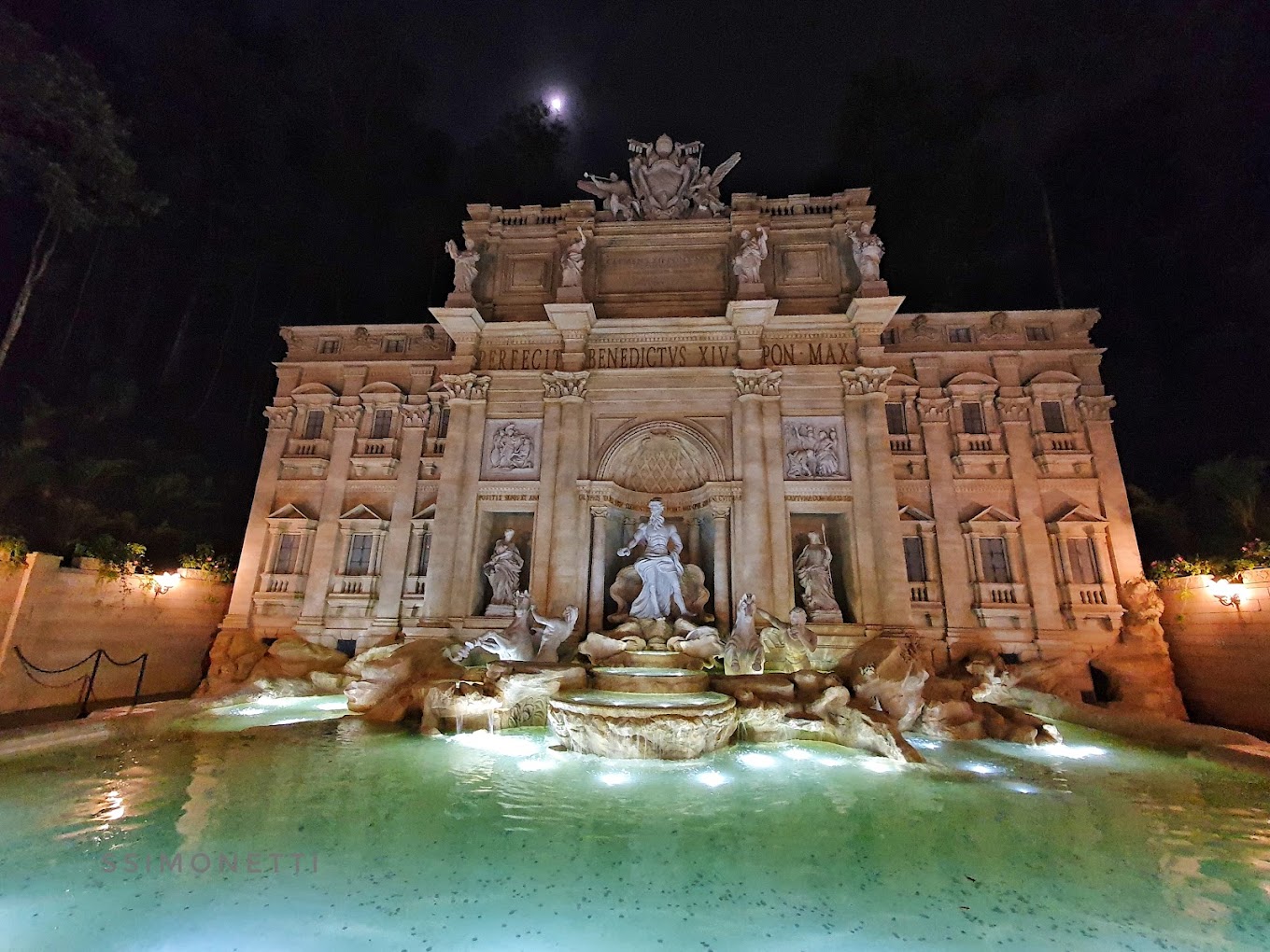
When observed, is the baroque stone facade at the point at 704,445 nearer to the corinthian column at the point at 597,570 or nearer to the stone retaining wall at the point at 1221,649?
the corinthian column at the point at 597,570

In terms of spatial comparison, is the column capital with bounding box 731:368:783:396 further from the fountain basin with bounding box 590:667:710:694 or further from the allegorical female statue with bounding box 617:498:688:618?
the fountain basin with bounding box 590:667:710:694

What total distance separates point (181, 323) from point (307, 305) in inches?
192

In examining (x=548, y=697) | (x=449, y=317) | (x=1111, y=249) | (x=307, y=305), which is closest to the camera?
(x=548, y=697)

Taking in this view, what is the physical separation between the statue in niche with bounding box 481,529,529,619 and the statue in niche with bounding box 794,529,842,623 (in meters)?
7.70

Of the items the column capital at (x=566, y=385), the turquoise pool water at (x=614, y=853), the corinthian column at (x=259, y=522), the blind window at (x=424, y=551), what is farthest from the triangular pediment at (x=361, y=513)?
the turquoise pool water at (x=614, y=853)

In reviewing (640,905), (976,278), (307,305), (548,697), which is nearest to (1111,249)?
(976,278)

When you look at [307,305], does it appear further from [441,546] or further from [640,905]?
[640,905]

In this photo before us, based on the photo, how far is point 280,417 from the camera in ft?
58.4

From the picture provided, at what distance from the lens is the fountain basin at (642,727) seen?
8195 mm

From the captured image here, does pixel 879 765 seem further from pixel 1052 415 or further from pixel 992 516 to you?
pixel 1052 415

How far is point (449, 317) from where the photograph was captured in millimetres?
16156

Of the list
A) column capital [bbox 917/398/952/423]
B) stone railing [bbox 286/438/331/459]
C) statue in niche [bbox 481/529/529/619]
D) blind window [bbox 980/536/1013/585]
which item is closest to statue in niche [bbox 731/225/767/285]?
column capital [bbox 917/398/952/423]

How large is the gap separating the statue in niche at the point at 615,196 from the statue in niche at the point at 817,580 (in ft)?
38.2

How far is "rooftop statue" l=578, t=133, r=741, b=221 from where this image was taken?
17.7 meters
